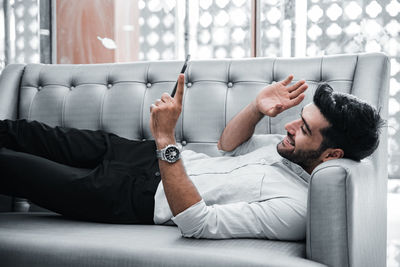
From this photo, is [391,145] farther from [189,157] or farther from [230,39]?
[189,157]

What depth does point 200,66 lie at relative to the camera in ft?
5.98

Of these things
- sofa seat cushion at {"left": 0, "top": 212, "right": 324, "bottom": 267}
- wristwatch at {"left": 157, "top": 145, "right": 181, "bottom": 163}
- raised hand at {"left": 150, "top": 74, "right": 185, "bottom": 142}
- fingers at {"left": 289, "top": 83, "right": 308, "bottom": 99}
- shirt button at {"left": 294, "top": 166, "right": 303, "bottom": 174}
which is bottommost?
sofa seat cushion at {"left": 0, "top": 212, "right": 324, "bottom": 267}

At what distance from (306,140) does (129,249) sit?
593 mm

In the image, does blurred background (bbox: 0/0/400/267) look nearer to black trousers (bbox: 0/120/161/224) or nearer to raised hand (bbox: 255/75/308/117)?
A: raised hand (bbox: 255/75/308/117)

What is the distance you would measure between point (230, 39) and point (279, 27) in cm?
32

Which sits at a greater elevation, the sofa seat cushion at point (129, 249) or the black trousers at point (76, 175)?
the black trousers at point (76, 175)

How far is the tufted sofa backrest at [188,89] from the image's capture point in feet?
5.31

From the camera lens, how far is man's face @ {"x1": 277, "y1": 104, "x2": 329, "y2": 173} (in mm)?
1317

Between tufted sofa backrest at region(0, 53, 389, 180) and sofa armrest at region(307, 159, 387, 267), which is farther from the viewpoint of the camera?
tufted sofa backrest at region(0, 53, 389, 180)

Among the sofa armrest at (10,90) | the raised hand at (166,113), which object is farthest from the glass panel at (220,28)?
the raised hand at (166,113)

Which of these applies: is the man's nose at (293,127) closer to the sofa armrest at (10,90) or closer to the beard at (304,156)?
the beard at (304,156)

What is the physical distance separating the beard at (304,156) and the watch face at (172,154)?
0.39 m

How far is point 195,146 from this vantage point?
1.73 metres

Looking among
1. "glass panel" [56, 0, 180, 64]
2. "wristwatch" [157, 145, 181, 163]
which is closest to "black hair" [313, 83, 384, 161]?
"wristwatch" [157, 145, 181, 163]
